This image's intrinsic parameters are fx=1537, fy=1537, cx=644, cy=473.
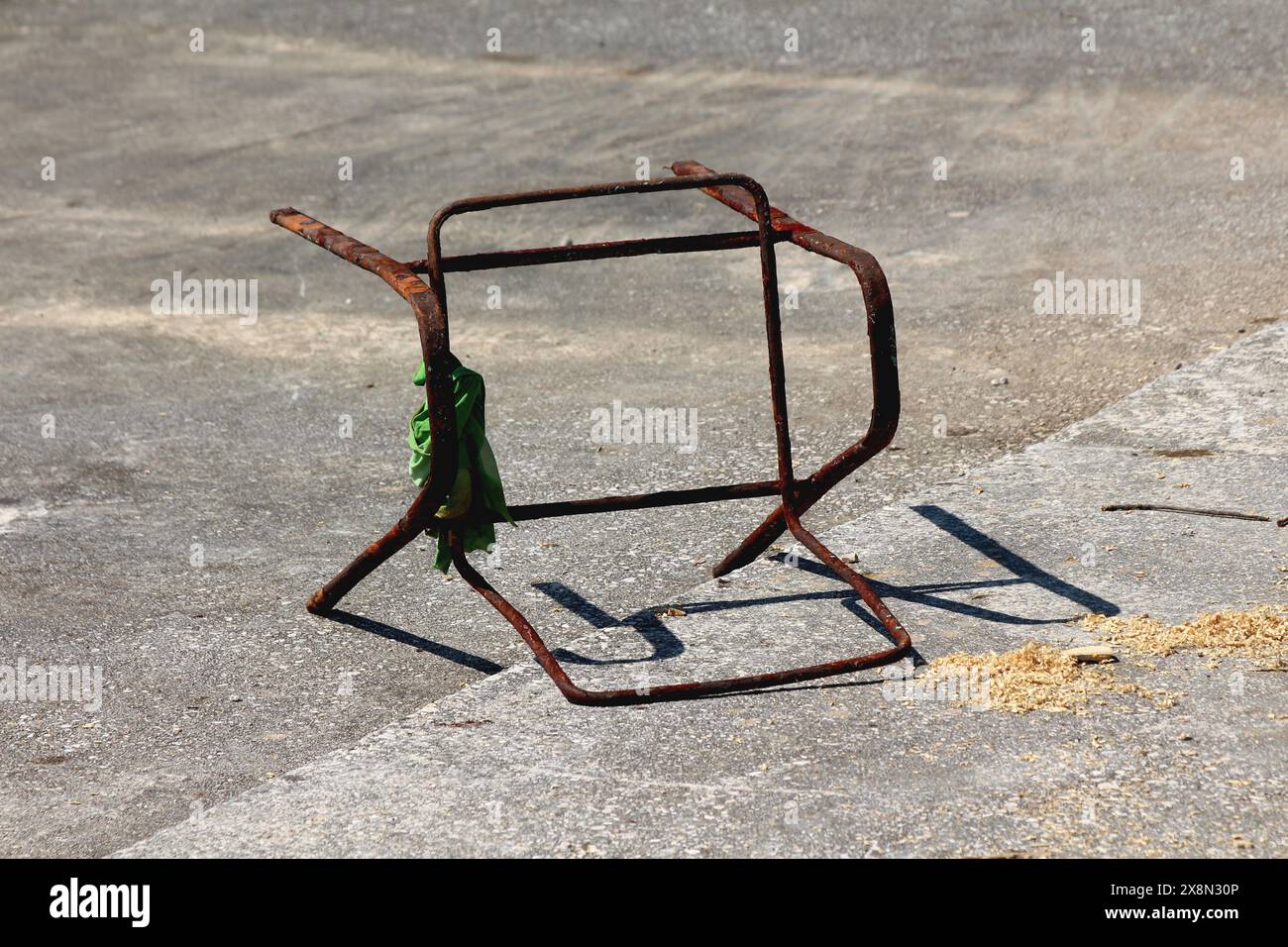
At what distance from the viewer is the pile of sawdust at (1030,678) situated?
4004 millimetres

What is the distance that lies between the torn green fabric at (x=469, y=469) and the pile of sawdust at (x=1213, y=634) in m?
1.80

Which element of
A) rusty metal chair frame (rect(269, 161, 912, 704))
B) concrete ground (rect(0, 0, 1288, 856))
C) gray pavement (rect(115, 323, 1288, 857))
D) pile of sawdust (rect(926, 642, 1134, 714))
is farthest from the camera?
concrete ground (rect(0, 0, 1288, 856))

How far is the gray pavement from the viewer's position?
11.5 ft

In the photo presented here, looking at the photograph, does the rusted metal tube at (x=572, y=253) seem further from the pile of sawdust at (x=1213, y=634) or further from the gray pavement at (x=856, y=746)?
the pile of sawdust at (x=1213, y=634)

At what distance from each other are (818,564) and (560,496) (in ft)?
4.17

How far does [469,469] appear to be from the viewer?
4.62 m

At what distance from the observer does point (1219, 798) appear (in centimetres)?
353

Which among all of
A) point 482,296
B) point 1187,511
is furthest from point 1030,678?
point 482,296

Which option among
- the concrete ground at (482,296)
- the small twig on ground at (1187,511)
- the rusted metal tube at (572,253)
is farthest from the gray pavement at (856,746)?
the rusted metal tube at (572,253)

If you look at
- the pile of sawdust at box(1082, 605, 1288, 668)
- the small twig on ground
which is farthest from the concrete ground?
the pile of sawdust at box(1082, 605, 1288, 668)

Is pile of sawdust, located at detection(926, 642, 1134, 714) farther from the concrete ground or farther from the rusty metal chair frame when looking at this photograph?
the concrete ground

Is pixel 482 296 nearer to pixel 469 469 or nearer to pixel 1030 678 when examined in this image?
pixel 469 469

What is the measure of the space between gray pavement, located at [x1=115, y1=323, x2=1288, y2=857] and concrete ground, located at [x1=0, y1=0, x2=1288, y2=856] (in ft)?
1.34

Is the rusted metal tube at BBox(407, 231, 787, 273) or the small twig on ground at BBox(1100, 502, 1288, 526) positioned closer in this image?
→ the rusted metal tube at BBox(407, 231, 787, 273)
